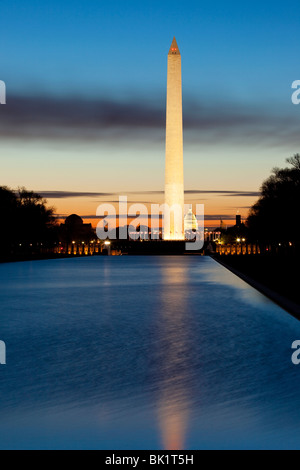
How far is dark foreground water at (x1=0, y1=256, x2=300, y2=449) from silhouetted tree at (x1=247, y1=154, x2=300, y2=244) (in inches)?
2050

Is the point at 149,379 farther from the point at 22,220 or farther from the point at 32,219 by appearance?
the point at 32,219

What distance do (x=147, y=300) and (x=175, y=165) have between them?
238 feet

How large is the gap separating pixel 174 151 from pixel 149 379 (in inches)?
3326

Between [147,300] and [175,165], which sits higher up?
[175,165]

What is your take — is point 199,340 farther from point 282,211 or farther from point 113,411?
point 282,211

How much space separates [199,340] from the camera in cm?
1252

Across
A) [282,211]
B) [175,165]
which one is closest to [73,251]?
[175,165]

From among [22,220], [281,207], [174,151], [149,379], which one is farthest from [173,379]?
[174,151]

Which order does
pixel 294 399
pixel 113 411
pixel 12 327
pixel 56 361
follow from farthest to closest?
1. pixel 12 327
2. pixel 56 361
3. pixel 294 399
4. pixel 113 411

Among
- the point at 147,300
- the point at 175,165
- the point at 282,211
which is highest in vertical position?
the point at 175,165

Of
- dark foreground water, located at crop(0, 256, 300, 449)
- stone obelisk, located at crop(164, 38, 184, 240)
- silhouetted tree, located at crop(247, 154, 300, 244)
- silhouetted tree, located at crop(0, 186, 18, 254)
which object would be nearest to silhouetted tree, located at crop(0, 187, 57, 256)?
silhouetted tree, located at crop(0, 186, 18, 254)

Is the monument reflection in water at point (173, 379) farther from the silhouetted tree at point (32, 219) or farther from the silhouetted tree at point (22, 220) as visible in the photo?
the silhouetted tree at point (32, 219)

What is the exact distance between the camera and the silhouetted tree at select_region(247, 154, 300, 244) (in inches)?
2715

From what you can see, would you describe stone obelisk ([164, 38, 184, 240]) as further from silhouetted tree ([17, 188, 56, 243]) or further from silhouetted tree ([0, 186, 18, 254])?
silhouetted tree ([0, 186, 18, 254])
